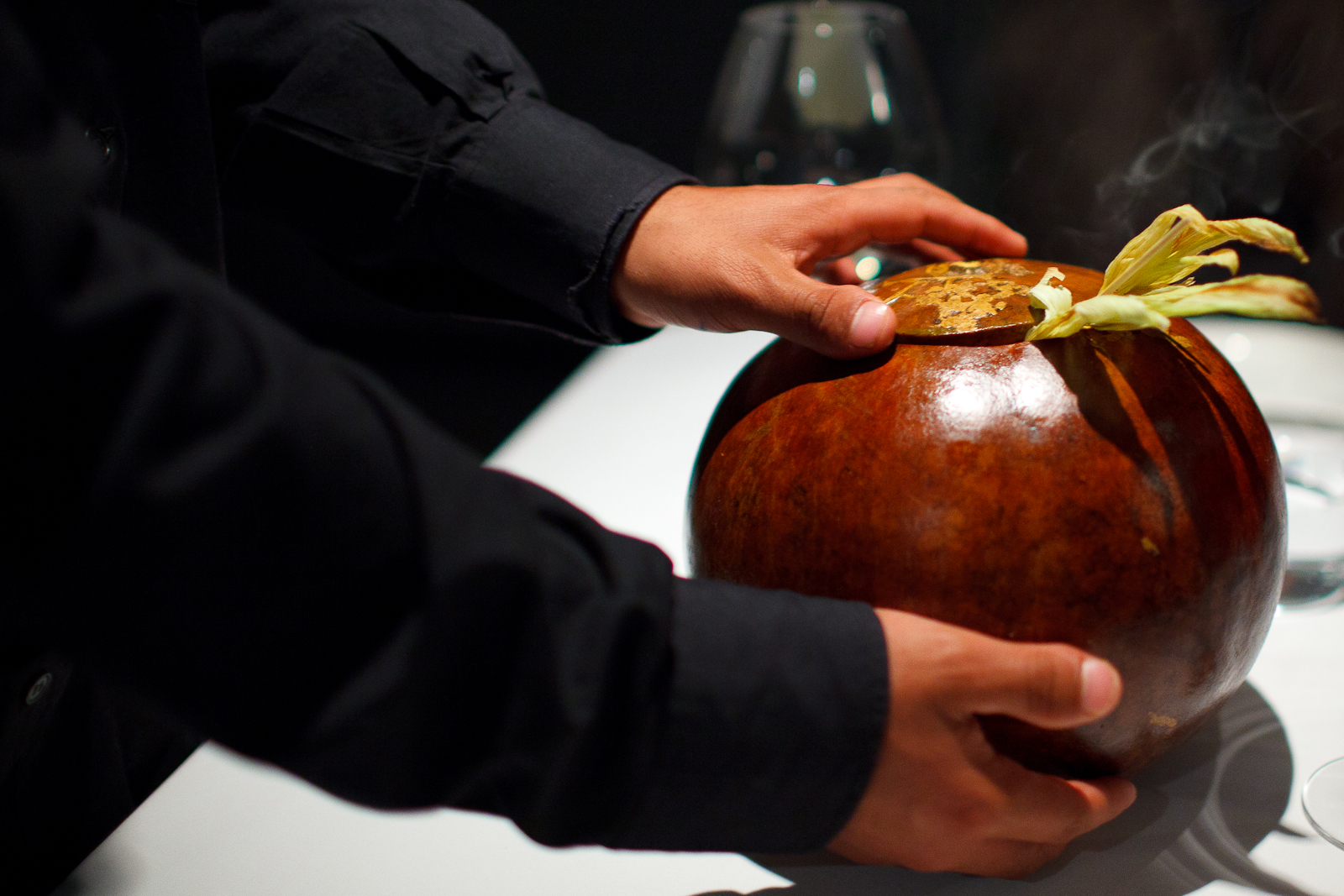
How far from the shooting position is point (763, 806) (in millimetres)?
532

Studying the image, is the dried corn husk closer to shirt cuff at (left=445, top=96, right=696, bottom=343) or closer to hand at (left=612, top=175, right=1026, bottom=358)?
hand at (left=612, top=175, right=1026, bottom=358)

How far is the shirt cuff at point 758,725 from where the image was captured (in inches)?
20.3

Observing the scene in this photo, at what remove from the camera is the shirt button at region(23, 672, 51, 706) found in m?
0.68

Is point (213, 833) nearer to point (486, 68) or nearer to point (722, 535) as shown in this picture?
point (722, 535)

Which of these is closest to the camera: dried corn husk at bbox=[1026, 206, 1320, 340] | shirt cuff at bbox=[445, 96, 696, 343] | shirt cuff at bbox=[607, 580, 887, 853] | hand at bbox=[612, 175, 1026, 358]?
shirt cuff at bbox=[607, 580, 887, 853]

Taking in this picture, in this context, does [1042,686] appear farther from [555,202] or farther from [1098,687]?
[555,202]

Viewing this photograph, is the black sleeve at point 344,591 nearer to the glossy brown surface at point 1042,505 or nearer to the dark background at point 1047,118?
the glossy brown surface at point 1042,505

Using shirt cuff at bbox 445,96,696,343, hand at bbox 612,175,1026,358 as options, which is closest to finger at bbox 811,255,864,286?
hand at bbox 612,175,1026,358

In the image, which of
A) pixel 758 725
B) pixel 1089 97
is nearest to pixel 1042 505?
pixel 758 725

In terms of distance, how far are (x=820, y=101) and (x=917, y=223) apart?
1.15 metres

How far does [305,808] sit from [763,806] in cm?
39

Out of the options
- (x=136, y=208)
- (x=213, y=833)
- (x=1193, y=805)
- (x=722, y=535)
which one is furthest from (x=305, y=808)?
(x=1193, y=805)

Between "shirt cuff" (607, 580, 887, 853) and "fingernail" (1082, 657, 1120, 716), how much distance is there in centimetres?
12

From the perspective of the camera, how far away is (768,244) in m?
0.80
